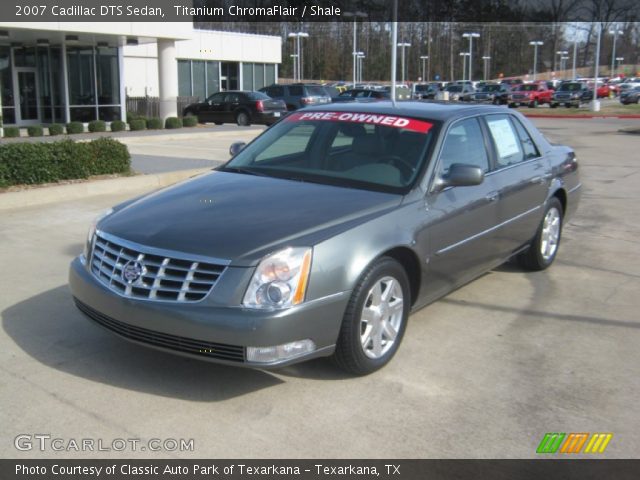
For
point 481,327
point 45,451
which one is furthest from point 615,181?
point 45,451

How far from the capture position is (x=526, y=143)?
6434mm

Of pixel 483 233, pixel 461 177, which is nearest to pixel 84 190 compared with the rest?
pixel 483 233

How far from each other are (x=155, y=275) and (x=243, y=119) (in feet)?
84.2

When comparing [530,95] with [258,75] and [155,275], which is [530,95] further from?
[155,275]

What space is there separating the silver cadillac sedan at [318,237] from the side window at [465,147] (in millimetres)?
16

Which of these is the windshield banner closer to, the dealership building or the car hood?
the car hood

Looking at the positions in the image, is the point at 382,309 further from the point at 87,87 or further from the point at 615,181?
the point at 87,87

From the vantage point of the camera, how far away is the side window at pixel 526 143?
636cm

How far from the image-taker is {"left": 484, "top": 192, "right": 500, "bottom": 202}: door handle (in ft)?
17.8

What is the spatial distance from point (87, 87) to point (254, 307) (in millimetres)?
26502

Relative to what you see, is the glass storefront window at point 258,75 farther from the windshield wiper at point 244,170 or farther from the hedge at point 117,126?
the windshield wiper at point 244,170

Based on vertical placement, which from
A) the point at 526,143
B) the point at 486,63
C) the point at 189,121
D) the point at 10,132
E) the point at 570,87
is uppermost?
the point at 486,63

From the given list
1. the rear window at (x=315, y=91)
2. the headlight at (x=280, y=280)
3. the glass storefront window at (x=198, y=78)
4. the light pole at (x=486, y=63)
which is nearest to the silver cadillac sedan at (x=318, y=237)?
the headlight at (x=280, y=280)

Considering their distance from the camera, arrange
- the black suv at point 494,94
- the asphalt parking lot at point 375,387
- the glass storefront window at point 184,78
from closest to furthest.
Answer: the asphalt parking lot at point 375,387 → the glass storefront window at point 184,78 → the black suv at point 494,94
